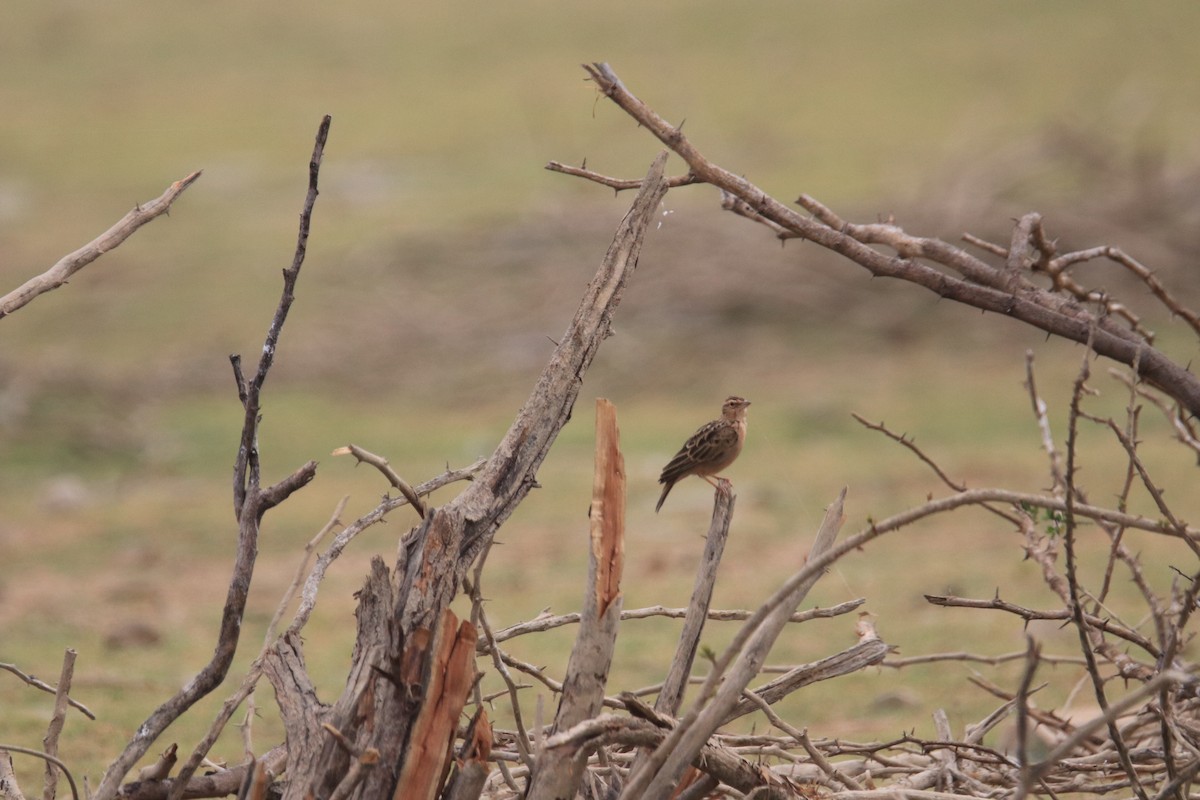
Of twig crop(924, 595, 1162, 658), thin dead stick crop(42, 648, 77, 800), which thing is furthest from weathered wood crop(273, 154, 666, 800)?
twig crop(924, 595, 1162, 658)

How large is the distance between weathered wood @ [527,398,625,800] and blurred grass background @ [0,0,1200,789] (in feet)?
4.68

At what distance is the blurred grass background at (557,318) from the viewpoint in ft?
27.6

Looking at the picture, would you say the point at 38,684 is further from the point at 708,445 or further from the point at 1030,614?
the point at 1030,614

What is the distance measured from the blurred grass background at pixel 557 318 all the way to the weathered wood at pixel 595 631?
1.43m

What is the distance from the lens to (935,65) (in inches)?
1053

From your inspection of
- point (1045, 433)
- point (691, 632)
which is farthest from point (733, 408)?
point (691, 632)

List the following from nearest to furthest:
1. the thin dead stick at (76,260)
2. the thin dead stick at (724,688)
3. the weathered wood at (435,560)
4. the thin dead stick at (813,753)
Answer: the thin dead stick at (724,688), the weathered wood at (435,560), the thin dead stick at (76,260), the thin dead stick at (813,753)

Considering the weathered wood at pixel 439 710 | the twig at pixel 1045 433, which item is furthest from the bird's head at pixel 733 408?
the weathered wood at pixel 439 710

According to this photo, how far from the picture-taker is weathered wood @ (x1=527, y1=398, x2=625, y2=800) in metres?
2.99

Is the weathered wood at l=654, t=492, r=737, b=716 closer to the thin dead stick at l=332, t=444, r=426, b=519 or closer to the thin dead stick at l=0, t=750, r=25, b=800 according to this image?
the thin dead stick at l=332, t=444, r=426, b=519

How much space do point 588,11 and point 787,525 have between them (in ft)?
81.7

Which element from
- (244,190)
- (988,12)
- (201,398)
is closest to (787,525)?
(201,398)

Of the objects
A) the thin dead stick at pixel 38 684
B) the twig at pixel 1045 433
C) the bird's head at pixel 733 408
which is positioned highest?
the bird's head at pixel 733 408

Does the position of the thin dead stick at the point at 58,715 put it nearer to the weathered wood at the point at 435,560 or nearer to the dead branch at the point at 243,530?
the dead branch at the point at 243,530
